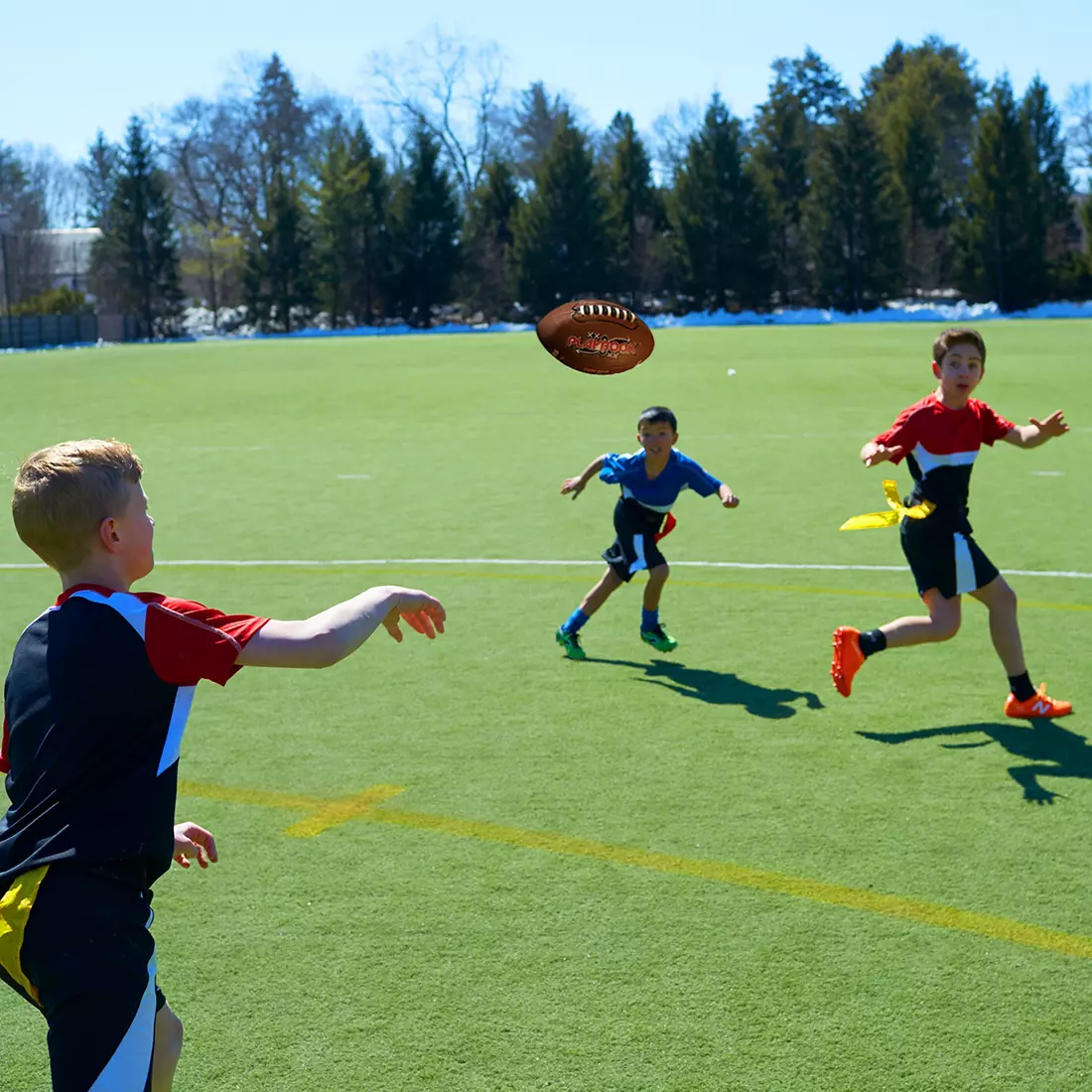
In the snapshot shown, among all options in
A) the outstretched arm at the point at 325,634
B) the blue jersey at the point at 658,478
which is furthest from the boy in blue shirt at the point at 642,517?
the outstretched arm at the point at 325,634

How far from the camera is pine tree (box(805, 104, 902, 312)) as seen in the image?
72688 millimetres

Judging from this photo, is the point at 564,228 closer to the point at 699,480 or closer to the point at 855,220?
the point at 855,220

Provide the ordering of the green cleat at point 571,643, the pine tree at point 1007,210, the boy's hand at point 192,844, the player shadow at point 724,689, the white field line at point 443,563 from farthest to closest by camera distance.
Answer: the pine tree at point 1007,210 → the white field line at point 443,563 → the green cleat at point 571,643 → the player shadow at point 724,689 → the boy's hand at point 192,844

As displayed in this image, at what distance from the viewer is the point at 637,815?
583 cm

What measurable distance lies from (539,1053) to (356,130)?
264ft

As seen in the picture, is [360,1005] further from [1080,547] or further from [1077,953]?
[1080,547]

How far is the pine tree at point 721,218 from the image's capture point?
239 ft

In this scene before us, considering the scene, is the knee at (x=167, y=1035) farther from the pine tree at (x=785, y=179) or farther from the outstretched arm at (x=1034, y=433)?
the pine tree at (x=785, y=179)

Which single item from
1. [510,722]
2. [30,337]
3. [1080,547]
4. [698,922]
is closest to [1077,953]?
[698,922]

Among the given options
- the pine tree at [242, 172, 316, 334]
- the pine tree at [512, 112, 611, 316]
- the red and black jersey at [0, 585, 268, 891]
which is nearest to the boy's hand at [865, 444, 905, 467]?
the red and black jersey at [0, 585, 268, 891]

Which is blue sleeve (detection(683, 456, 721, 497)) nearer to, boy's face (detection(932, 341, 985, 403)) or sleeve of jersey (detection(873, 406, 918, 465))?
sleeve of jersey (detection(873, 406, 918, 465))

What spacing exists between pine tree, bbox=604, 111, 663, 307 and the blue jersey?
6788 cm

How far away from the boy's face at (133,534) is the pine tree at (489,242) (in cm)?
7529

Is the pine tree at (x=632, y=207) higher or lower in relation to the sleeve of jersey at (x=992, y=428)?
higher
